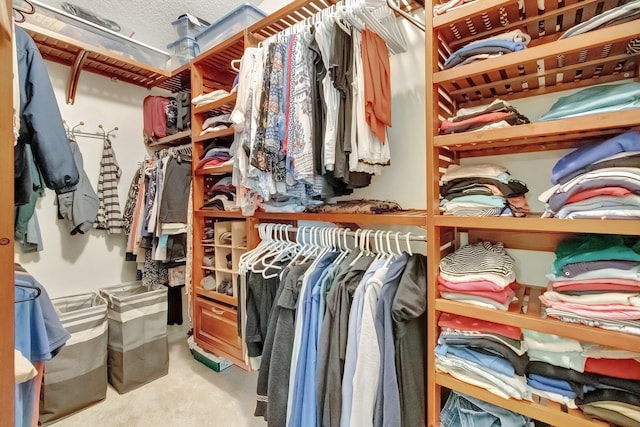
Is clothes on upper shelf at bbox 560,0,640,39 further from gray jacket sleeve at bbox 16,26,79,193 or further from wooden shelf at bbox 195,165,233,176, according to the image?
gray jacket sleeve at bbox 16,26,79,193

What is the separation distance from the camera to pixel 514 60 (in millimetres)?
868

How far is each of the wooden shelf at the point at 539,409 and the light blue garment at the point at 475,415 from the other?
4.0 inches

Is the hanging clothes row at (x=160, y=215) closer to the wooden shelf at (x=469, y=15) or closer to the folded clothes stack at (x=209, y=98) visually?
the folded clothes stack at (x=209, y=98)

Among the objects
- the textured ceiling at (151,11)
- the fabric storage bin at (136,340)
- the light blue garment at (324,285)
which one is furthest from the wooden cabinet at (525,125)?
the textured ceiling at (151,11)

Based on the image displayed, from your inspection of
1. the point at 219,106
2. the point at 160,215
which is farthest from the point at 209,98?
the point at 160,215

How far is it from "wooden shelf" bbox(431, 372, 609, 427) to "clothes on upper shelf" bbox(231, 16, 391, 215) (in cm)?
84

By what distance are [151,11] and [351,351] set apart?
2617 millimetres

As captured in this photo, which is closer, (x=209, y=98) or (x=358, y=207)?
(x=358, y=207)

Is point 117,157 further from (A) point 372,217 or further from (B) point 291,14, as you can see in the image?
(A) point 372,217

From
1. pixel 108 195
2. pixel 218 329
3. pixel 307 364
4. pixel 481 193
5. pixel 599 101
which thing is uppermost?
pixel 599 101

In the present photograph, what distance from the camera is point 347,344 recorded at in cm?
108

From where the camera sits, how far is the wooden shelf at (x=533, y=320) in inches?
29.2

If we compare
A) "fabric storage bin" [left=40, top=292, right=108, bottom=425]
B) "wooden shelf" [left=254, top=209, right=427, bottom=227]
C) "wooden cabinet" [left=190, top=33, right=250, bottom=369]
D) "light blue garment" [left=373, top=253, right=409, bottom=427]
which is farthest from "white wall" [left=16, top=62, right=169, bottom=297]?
"light blue garment" [left=373, top=253, right=409, bottom=427]

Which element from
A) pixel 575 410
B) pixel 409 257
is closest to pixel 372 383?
pixel 409 257
